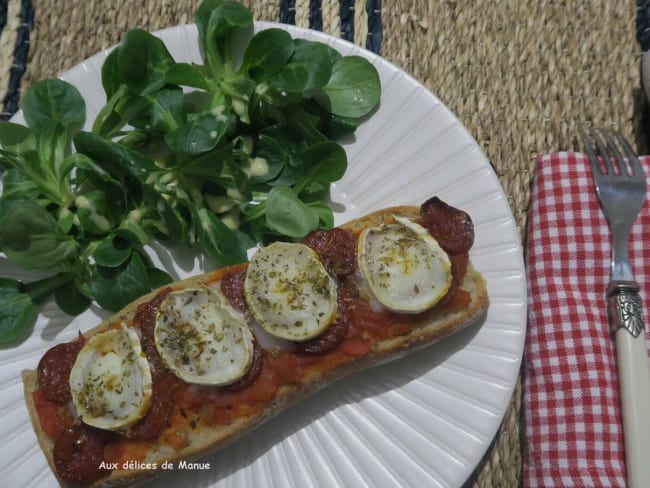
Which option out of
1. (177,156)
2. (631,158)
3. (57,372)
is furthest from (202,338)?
(631,158)

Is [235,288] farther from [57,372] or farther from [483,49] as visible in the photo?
[483,49]

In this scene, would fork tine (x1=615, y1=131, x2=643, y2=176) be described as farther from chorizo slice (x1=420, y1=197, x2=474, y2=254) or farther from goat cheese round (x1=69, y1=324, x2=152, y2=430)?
goat cheese round (x1=69, y1=324, x2=152, y2=430)

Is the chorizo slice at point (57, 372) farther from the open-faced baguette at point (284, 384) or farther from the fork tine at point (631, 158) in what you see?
the fork tine at point (631, 158)

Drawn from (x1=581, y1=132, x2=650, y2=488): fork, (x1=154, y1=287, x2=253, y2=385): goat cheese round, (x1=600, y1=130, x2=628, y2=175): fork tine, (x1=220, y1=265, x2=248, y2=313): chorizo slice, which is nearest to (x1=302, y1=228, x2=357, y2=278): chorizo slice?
(x1=220, y1=265, x2=248, y2=313): chorizo slice

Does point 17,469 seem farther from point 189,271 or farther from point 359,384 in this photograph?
point 359,384

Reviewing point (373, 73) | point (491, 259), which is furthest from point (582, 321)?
point (373, 73)

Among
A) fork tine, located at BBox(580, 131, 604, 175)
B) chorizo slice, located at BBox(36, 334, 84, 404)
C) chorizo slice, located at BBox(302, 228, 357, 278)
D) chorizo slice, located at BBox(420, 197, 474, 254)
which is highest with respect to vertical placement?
fork tine, located at BBox(580, 131, 604, 175)

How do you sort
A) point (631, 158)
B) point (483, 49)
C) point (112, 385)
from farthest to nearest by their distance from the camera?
point (483, 49) → point (631, 158) → point (112, 385)
